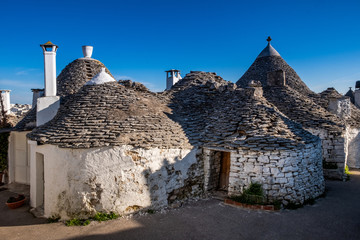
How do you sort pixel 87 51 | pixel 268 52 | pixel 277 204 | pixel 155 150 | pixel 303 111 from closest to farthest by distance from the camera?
pixel 277 204
pixel 155 150
pixel 303 111
pixel 87 51
pixel 268 52

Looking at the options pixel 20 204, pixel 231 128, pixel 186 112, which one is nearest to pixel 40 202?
pixel 20 204

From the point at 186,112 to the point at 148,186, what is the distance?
4.19 m

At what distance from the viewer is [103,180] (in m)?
6.99

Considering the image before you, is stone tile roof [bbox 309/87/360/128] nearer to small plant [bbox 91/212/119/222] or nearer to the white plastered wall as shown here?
small plant [bbox 91/212/119/222]

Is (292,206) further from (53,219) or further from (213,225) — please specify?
(53,219)

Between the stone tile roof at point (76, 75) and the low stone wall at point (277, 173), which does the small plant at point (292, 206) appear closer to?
the low stone wall at point (277, 173)

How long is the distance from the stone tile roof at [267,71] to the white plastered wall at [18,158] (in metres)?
14.6

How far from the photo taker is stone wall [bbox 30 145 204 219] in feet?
22.9

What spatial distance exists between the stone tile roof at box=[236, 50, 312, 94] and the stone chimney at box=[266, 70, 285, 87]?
109 inches

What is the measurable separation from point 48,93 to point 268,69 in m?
15.5

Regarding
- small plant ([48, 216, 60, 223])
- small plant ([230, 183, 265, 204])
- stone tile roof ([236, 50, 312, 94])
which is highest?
stone tile roof ([236, 50, 312, 94])

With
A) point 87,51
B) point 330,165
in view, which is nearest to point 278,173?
point 330,165

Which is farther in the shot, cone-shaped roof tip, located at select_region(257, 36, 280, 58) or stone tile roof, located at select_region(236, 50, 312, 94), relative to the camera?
cone-shaped roof tip, located at select_region(257, 36, 280, 58)

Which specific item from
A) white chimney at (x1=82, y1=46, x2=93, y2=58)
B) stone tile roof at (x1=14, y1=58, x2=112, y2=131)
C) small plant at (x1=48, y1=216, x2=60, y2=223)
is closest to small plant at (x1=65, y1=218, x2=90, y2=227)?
small plant at (x1=48, y1=216, x2=60, y2=223)
